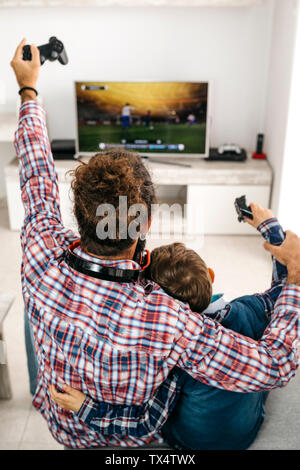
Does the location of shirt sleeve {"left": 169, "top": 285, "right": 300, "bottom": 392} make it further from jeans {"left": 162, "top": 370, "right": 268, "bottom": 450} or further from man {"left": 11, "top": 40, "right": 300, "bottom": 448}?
jeans {"left": 162, "top": 370, "right": 268, "bottom": 450}

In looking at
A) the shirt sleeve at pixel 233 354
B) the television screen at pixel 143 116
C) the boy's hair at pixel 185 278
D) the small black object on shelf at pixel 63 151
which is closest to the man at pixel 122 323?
the shirt sleeve at pixel 233 354

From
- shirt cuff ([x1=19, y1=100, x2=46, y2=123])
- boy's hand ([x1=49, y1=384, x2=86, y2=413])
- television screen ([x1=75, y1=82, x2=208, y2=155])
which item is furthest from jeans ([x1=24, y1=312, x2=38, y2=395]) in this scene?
television screen ([x1=75, y1=82, x2=208, y2=155])

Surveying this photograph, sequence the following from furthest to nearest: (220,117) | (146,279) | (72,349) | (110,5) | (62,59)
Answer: (220,117), (110,5), (62,59), (146,279), (72,349)

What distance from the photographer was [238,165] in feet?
12.1

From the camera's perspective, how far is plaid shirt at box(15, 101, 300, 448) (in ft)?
3.15

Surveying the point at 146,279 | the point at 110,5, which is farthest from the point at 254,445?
the point at 110,5

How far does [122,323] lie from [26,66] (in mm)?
773

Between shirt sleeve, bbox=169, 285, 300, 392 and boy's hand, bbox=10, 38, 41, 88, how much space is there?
784mm

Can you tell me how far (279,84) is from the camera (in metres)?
3.40

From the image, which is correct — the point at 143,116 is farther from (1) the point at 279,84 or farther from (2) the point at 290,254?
(2) the point at 290,254

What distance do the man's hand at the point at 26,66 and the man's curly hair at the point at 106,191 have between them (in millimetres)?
424

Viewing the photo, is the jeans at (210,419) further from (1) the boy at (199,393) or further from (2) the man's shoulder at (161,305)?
(2) the man's shoulder at (161,305)
